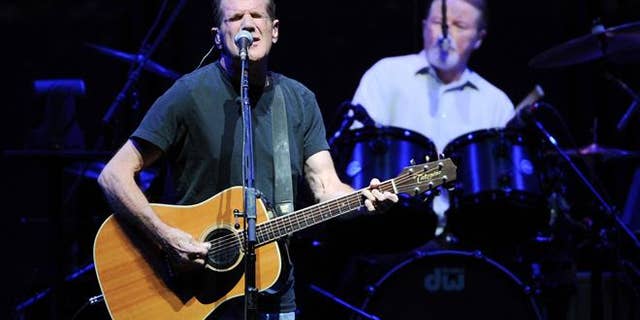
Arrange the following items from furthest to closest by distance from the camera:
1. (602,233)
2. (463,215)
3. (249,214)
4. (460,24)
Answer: (460,24) < (602,233) < (463,215) < (249,214)

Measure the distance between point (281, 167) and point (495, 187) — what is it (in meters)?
2.11

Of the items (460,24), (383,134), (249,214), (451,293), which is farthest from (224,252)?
(460,24)

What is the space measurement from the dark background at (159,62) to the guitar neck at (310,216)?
244 cm

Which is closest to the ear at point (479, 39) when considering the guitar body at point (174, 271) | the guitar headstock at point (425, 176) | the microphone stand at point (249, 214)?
the guitar headstock at point (425, 176)

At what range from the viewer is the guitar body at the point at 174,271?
4.10m

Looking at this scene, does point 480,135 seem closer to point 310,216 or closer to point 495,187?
point 495,187

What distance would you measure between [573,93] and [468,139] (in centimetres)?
166

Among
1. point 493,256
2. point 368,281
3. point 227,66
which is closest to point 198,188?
point 227,66

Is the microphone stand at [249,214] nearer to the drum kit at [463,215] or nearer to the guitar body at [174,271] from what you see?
the guitar body at [174,271]

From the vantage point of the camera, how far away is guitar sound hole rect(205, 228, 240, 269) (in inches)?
162

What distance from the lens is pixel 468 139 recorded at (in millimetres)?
6055

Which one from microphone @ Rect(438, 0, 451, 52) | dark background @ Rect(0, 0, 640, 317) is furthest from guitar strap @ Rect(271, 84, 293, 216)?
microphone @ Rect(438, 0, 451, 52)

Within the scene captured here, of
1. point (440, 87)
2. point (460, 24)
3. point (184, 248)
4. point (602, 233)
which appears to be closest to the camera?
point (184, 248)

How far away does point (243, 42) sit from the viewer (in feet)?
12.6
